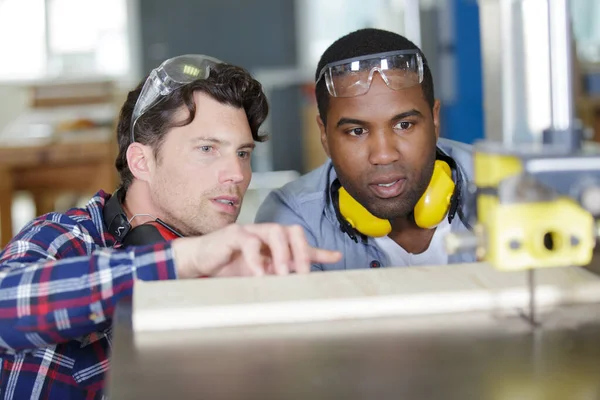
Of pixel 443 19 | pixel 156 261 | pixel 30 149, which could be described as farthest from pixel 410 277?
pixel 443 19

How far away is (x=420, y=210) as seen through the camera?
202cm

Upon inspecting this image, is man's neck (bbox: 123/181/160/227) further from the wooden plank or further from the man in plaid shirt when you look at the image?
the wooden plank

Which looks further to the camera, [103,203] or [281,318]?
[103,203]

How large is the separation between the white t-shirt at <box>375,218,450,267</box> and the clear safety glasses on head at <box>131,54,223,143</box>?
631 millimetres

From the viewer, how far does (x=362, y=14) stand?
9.60 m

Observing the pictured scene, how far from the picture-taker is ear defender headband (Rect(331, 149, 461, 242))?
201cm

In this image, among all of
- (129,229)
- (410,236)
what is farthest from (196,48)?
(129,229)

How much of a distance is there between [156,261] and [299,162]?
8.33 m

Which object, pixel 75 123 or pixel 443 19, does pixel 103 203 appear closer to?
pixel 75 123

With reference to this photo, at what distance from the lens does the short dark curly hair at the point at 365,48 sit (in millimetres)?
2037

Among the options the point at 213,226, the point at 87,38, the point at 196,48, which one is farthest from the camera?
the point at 87,38

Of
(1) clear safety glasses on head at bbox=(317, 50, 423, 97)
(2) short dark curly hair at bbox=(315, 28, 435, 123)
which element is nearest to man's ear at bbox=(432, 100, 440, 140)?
(2) short dark curly hair at bbox=(315, 28, 435, 123)

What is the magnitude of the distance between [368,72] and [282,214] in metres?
0.43

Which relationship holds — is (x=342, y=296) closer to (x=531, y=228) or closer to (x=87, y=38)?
(x=531, y=228)
